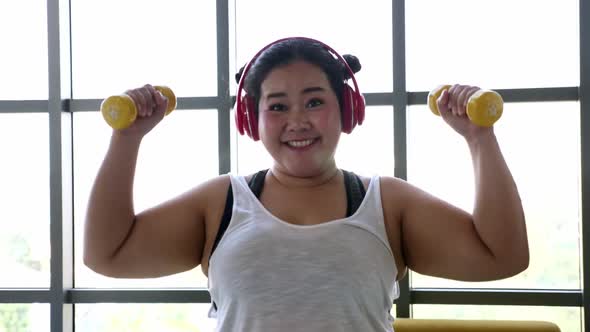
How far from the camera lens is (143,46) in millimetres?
2592

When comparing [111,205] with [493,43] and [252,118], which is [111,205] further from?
[493,43]

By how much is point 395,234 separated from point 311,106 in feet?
1.02

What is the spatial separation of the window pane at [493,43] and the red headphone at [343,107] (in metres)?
1.18

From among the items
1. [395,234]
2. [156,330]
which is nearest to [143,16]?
[156,330]

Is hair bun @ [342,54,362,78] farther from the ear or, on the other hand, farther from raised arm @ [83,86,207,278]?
raised arm @ [83,86,207,278]

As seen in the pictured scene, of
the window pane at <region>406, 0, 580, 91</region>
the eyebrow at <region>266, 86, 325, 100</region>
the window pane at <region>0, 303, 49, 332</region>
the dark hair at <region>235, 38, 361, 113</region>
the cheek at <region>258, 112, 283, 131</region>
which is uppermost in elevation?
the window pane at <region>406, 0, 580, 91</region>

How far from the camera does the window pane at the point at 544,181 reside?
235 centimetres

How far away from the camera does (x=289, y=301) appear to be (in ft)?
3.62

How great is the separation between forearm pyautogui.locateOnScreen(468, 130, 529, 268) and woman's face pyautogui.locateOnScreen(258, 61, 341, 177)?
0.98ft

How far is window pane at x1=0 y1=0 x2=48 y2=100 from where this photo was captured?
8.63ft

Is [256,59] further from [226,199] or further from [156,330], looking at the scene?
[156,330]

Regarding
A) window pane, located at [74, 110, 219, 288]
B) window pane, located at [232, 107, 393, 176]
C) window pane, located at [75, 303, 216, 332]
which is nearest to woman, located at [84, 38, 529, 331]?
window pane, located at [232, 107, 393, 176]

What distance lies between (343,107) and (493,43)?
4.42ft

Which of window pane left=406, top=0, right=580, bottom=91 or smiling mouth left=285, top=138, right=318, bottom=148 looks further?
window pane left=406, top=0, right=580, bottom=91
